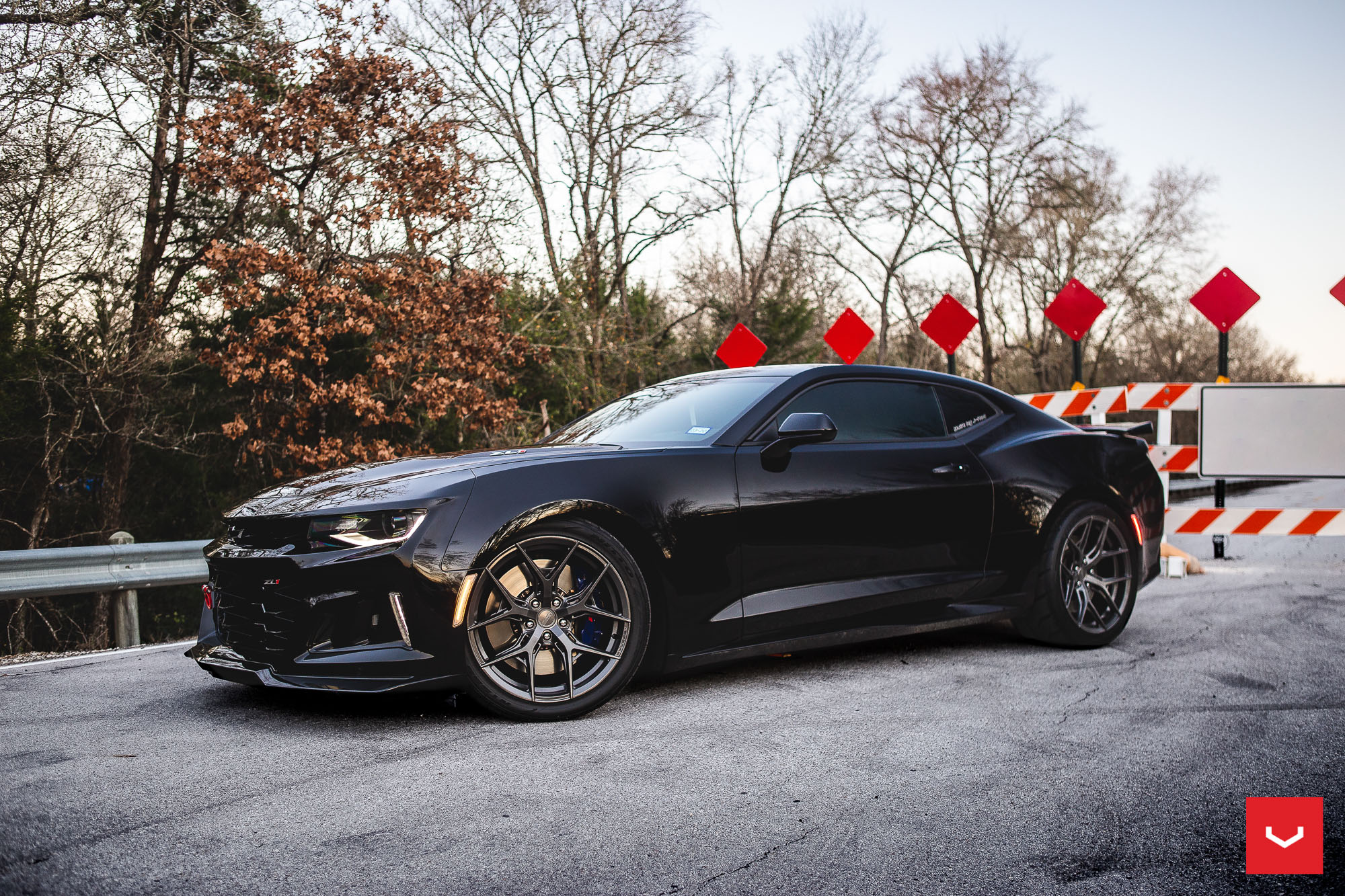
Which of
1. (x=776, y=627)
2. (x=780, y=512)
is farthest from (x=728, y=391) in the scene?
(x=776, y=627)

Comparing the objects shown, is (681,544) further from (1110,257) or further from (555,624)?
(1110,257)

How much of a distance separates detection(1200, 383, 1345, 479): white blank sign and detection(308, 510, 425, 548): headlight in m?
7.16

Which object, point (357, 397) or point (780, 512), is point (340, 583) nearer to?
point (780, 512)

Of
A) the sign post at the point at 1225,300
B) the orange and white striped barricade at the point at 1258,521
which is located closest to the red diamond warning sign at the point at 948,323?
the sign post at the point at 1225,300

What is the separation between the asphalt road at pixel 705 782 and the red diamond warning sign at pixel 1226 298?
499 cm

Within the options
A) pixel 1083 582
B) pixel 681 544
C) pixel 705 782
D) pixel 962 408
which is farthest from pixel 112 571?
pixel 1083 582

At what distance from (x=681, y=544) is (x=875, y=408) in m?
1.49

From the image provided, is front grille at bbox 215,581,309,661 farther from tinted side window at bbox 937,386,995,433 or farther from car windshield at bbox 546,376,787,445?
tinted side window at bbox 937,386,995,433

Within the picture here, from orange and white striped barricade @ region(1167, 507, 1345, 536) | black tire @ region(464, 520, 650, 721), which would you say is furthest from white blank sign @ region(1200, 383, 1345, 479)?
black tire @ region(464, 520, 650, 721)

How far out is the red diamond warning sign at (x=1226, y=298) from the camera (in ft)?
31.8

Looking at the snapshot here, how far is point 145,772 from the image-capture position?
11.4 feet

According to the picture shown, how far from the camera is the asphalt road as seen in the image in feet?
8.82

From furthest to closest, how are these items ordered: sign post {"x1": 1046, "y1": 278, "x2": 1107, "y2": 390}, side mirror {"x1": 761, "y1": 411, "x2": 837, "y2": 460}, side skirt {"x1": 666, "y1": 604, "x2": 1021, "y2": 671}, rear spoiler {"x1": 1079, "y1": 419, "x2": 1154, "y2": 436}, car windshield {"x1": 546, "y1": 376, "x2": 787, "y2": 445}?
sign post {"x1": 1046, "y1": 278, "x2": 1107, "y2": 390}
rear spoiler {"x1": 1079, "y1": 419, "x2": 1154, "y2": 436}
car windshield {"x1": 546, "y1": 376, "x2": 787, "y2": 445}
side mirror {"x1": 761, "y1": 411, "x2": 837, "y2": 460}
side skirt {"x1": 666, "y1": 604, "x2": 1021, "y2": 671}

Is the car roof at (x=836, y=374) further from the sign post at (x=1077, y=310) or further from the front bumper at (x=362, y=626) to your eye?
the sign post at (x=1077, y=310)
